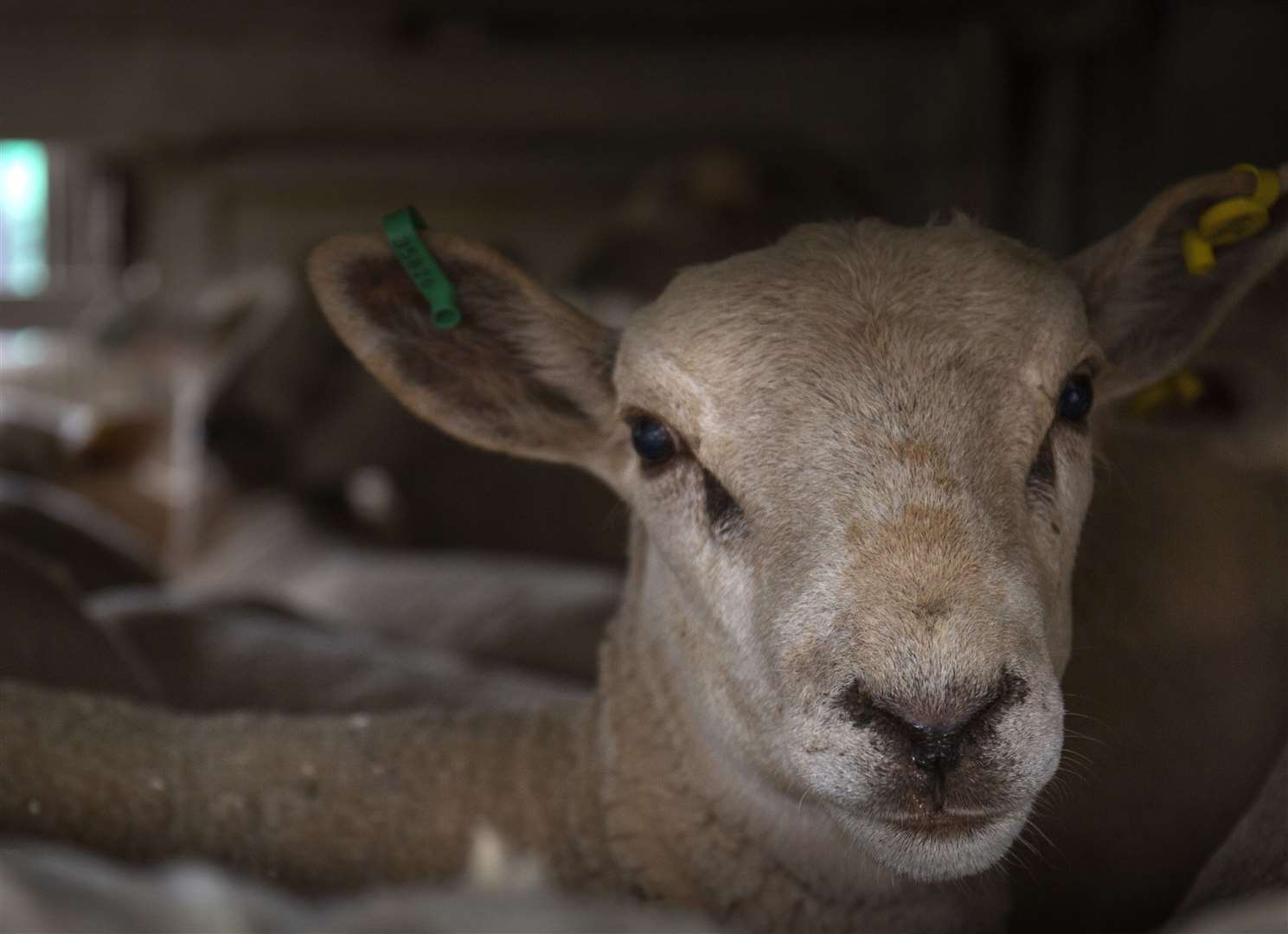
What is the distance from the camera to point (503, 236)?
9367mm

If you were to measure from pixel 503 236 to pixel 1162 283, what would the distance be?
7.26m

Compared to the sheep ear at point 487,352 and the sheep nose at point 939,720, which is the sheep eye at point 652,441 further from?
the sheep nose at point 939,720

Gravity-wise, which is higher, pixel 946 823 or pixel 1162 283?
pixel 1162 283

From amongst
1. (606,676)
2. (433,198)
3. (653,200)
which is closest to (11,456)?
(653,200)

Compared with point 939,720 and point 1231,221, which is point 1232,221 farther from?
point 939,720

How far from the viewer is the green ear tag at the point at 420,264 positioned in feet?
7.09

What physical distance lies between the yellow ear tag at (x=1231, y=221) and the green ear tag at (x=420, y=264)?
3.76 ft

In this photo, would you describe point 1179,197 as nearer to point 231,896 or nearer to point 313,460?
point 231,896

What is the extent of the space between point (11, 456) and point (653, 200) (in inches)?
128

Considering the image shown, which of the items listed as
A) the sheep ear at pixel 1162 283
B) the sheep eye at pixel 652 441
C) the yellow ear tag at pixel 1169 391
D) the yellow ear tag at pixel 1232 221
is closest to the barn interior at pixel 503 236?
the yellow ear tag at pixel 1169 391

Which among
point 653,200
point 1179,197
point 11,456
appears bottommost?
point 11,456

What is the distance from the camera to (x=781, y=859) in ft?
6.93

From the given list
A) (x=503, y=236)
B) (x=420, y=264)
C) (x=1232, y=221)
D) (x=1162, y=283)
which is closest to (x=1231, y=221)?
(x=1232, y=221)

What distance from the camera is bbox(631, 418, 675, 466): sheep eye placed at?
7.02 ft
